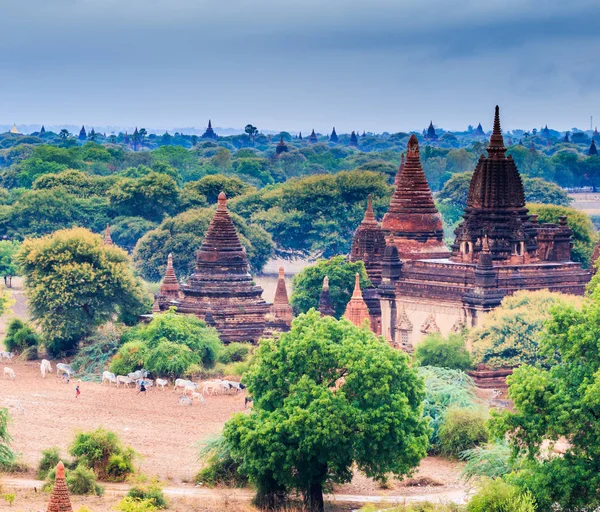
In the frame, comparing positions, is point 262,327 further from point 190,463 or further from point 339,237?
point 339,237

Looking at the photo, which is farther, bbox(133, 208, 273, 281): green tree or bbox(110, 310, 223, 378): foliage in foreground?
bbox(133, 208, 273, 281): green tree

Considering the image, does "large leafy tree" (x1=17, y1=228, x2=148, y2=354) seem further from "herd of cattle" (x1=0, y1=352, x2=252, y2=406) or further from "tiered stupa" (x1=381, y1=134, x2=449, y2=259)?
"tiered stupa" (x1=381, y1=134, x2=449, y2=259)

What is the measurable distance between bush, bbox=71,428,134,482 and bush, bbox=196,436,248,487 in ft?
5.30

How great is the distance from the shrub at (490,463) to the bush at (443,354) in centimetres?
1243

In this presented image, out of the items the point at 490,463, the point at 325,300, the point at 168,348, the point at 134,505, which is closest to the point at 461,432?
the point at 490,463

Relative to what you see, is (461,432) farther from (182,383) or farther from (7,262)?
(7,262)

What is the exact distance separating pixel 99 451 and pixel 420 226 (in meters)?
24.6

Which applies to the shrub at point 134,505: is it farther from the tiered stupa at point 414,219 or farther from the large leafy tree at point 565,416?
the tiered stupa at point 414,219

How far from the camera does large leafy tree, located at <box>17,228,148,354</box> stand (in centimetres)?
5859

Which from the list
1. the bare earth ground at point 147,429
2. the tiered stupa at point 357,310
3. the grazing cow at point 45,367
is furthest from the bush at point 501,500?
the grazing cow at point 45,367

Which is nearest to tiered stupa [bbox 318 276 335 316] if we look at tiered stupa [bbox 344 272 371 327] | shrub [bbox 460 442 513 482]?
tiered stupa [bbox 344 272 371 327]

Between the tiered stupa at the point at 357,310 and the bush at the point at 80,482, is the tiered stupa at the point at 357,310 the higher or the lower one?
the higher one

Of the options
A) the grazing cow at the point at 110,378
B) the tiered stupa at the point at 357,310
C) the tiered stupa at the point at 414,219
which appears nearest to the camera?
the grazing cow at the point at 110,378

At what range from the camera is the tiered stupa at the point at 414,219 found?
62625 mm
